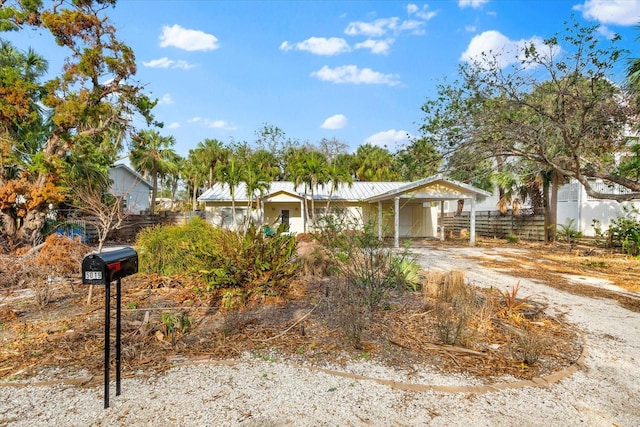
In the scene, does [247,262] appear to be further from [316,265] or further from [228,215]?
[228,215]

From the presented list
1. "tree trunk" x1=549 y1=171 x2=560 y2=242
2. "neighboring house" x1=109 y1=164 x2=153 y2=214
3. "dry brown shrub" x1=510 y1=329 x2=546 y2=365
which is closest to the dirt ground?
"dry brown shrub" x1=510 y1=329 x2=546 y2=365

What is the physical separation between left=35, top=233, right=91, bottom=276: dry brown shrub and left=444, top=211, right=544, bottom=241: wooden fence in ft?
64.2

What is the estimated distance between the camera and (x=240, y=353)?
4039 millimetres

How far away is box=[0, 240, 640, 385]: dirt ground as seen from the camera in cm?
377

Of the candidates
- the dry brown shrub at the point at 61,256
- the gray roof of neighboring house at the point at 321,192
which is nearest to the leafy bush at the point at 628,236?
the gray roof of neighboring house at the point at 321,192

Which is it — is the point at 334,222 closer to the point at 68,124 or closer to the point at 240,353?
the point at 240,353

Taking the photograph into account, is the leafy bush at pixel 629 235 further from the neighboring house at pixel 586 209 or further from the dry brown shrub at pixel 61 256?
the dry brown shrub at pixel 61 256

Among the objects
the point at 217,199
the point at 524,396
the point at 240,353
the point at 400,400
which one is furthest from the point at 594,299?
the point at 217,199

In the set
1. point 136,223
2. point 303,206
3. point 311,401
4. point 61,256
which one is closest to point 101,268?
point 311,401

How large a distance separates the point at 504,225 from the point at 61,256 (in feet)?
69.1

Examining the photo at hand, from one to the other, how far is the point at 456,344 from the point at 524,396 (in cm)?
103

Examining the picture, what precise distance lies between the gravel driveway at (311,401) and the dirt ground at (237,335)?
257mm

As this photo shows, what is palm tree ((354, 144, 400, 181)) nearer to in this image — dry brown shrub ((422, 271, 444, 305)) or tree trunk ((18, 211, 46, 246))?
tree trunk ((18, 211, 46, 246))

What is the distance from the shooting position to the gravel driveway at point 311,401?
9.20 feet
